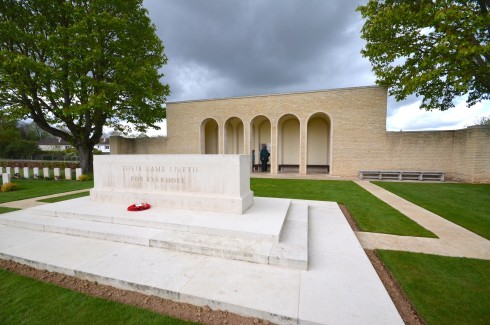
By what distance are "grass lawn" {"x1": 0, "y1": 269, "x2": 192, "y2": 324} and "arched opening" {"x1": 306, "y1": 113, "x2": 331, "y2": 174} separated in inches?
725

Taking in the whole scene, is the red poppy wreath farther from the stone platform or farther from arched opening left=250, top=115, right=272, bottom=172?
arched opening left=250, top=115, right=272, bottom=172

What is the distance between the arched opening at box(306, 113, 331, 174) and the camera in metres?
19.0

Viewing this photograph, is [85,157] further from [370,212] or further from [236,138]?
[370,212]

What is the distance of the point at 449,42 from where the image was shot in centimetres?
933

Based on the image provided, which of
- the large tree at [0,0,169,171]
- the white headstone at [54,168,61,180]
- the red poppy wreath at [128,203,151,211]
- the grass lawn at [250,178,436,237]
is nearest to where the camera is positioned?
the grass lawn at [250,178,436,237]

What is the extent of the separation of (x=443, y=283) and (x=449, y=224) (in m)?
3.69

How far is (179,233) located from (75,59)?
1512 centimetres

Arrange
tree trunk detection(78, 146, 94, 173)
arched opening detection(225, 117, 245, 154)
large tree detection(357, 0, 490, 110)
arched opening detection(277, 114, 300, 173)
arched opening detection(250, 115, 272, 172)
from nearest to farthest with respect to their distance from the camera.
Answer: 1. large tree detection(357, 0, 490, 110)
2. tree trunk detection(78, 146, 94, 173)
3. arched opening detection(277, 114, 300, 173)
4. arched opening detection(250, 115, 272, 172)
5. arched opening detection(225, 117, 245, 154)

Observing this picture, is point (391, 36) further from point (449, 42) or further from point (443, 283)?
point (443, 283)

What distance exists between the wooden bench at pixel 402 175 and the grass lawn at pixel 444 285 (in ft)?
38.0

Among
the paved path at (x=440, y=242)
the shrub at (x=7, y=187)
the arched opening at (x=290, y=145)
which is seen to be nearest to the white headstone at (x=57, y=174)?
the shrub at (x=7, y=187)

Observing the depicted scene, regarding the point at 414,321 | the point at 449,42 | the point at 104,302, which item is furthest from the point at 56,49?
the point at 449,42

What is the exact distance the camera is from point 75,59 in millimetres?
12867

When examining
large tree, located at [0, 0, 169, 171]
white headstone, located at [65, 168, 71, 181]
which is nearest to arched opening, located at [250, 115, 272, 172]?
large tree, located at [0, 0, 169, 171]
